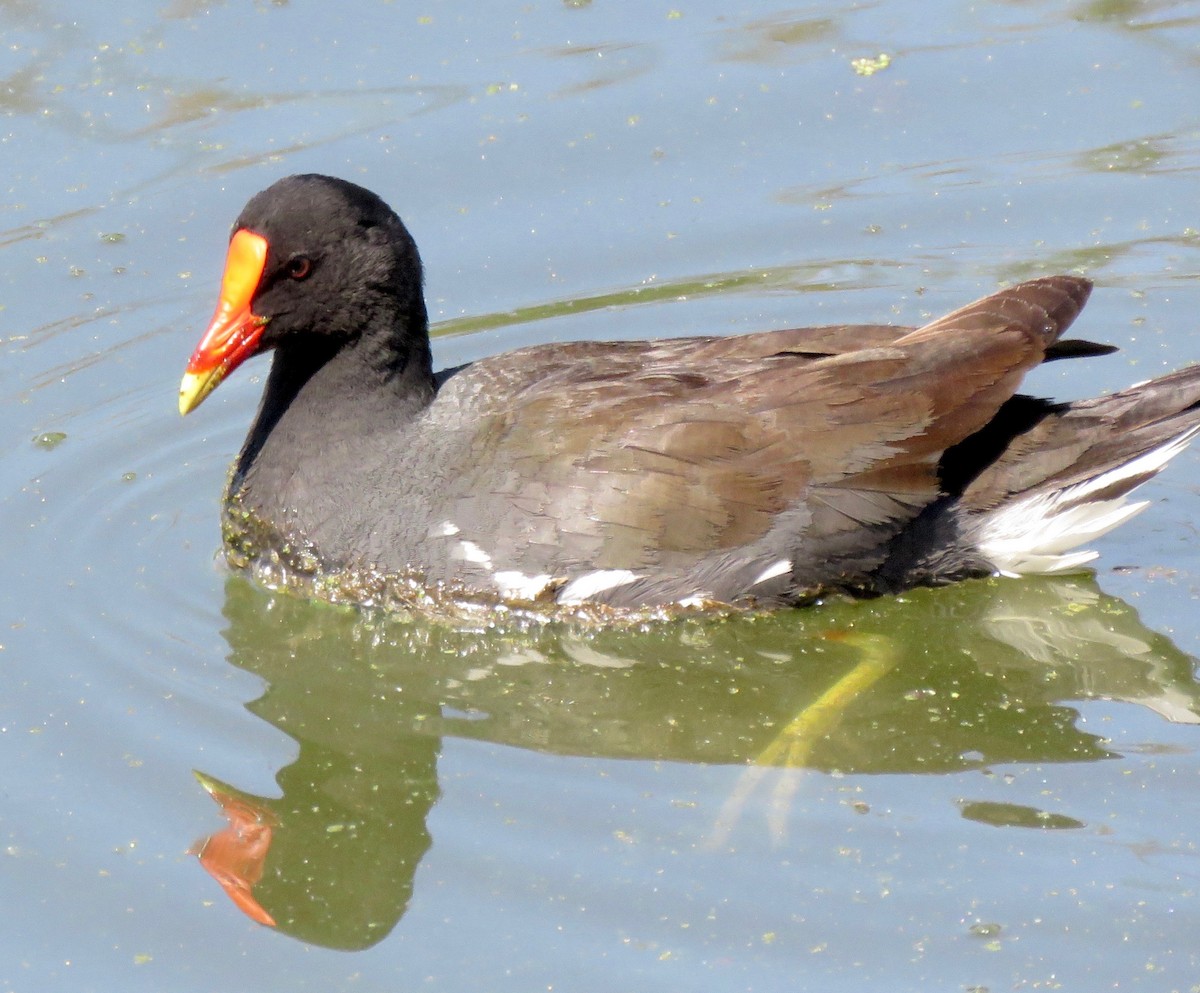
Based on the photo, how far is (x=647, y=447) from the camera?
5422mm

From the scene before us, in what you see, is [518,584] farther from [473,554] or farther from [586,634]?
[586,634]

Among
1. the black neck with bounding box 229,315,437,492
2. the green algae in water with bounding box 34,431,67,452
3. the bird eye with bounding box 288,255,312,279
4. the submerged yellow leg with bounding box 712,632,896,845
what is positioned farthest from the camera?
the green algae in water with bounding box 34,431,67,452

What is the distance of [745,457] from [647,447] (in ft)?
0.92

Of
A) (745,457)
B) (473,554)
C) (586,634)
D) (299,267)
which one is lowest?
(586,634)

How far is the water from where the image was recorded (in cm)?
447

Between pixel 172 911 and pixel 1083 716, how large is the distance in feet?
8.05

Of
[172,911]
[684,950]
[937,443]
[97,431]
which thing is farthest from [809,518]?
[97,431]

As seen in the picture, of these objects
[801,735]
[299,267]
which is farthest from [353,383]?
[801,735]

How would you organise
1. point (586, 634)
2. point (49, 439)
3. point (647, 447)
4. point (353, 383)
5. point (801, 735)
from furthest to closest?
point (49, 439), point (353, 383), point (586, 634), point (647, 447), point (801, 735)

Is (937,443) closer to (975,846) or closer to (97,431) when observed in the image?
(975,846)

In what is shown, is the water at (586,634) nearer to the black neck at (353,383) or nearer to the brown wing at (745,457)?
the brown wing at (745,457)

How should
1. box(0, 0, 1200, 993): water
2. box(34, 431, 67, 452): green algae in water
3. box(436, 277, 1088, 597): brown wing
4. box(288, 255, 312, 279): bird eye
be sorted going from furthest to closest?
box(34, 431, 67, 452): green algae in water → box(288, 255, 312, 279): bird eye → box(436, 277, 1088, 597): brown wing → box(0, 0, 1200, 993): water

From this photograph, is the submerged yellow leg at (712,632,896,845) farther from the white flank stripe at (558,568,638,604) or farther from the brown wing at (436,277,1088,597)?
the white flank stripe at (558,568,638,604)

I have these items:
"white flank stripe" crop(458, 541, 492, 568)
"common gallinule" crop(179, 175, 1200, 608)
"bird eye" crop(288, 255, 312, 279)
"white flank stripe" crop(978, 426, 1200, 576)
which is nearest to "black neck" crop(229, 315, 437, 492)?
"common gallinule" crop(179, 175, 1200, 608)
